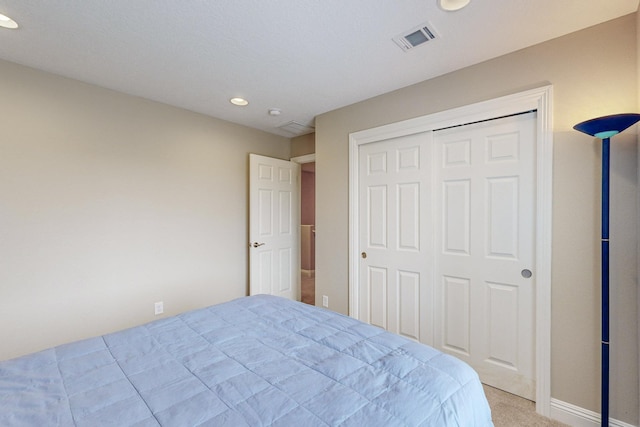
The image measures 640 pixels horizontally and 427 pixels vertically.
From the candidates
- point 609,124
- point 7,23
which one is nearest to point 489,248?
point 609,124

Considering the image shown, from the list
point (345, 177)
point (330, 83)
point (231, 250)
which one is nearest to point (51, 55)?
point (330, 83)

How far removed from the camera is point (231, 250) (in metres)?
3.41

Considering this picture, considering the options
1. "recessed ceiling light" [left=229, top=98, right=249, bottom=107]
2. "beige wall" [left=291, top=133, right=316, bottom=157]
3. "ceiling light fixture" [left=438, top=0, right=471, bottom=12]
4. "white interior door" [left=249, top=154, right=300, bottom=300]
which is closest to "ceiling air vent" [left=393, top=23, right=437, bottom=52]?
"ceiling light fixture" [left=438, top=0, right=471, bottom=12]

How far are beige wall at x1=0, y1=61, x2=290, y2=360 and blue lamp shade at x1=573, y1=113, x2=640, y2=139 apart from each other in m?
3.18

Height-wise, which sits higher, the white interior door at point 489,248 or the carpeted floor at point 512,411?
the white interior door at point 489,248

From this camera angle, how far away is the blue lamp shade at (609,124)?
4.57 ft

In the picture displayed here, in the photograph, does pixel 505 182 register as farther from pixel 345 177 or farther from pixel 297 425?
pixel 297 425

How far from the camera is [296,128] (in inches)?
143

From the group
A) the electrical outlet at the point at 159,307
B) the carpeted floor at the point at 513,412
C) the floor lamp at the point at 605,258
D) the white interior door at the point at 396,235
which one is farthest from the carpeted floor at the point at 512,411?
the electrical outlet at the point at 159,307

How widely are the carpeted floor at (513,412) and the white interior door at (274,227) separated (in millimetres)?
2483

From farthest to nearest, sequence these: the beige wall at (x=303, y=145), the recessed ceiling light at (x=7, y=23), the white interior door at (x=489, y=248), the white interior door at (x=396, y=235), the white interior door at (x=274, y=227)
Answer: the beige wall at (x=303, y=145) → the white interior door at (x=274, y=227) → the white interior door at (x=396, y=235) → the white interior door at (x=489, y=248) → the recessed ceiling light at (x=7, y=23)

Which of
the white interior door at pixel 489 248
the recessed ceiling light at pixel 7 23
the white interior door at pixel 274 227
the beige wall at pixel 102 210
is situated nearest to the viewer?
the recessed ceiling light at pixel 7 23

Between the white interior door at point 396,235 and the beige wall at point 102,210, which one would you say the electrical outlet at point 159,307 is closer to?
the beige wall at point 102,210

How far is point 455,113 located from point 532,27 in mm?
651
